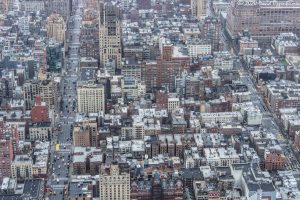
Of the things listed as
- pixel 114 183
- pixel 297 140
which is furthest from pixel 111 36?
pixel 114 183

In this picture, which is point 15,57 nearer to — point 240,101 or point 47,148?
point 47,148

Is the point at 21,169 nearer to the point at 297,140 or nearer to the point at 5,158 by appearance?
the point at 5,158

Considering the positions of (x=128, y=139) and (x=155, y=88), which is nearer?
(x=128, y=139)

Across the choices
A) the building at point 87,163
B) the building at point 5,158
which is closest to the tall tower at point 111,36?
the building at point 87,163

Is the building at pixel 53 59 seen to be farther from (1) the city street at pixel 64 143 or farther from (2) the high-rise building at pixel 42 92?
(2) the high-rise building at pixel 42 92

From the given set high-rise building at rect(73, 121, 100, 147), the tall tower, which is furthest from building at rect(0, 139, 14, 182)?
the tall tower

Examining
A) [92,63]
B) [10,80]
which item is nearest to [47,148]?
[10,80]

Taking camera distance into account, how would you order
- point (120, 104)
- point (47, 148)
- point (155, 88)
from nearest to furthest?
point (47, 148), point (120, 104), point (155, 88)
